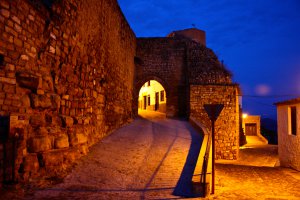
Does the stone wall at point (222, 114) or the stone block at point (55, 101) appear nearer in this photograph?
the stone block at point (55, 101)

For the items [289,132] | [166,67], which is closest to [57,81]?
[289,132]

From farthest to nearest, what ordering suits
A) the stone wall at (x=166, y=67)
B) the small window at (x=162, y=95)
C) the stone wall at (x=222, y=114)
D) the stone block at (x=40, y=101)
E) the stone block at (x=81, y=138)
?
the small window at (x=162, y=95)
the stone wall at (x=166, y=67)
the stone wall at (x=222, y=114)
the stone block at (x=81, y=138)
the stone block at (x=40, y=101)

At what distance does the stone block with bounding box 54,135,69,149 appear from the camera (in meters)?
5.62

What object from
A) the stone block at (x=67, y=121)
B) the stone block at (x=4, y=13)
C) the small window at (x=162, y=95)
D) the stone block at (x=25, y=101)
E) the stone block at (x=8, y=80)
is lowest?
the stone block at (x=67, y=121)

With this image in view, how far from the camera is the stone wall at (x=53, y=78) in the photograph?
4441 millimetres

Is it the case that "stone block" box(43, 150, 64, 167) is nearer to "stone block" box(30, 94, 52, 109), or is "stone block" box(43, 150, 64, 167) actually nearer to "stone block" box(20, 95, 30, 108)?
"stone block" box(30, 94, 52, 109)

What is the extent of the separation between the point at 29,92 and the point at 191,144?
6.15 m

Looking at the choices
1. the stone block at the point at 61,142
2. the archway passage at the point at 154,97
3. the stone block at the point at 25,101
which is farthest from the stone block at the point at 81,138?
the archway passage at the point at 154,97

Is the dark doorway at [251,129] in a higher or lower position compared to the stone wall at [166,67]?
lower

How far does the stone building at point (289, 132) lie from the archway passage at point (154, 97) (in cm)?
964

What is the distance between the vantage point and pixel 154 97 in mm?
23969

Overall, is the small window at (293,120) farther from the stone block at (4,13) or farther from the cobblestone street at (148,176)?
the stone block at (4,13)

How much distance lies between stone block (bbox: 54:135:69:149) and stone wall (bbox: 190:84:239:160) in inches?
430

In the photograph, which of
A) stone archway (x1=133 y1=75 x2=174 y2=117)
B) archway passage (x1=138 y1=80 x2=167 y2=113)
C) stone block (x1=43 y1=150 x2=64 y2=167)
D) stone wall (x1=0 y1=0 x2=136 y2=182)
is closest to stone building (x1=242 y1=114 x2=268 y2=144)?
archway passage (x1=138 y1=80 x2=167 y2=113)
